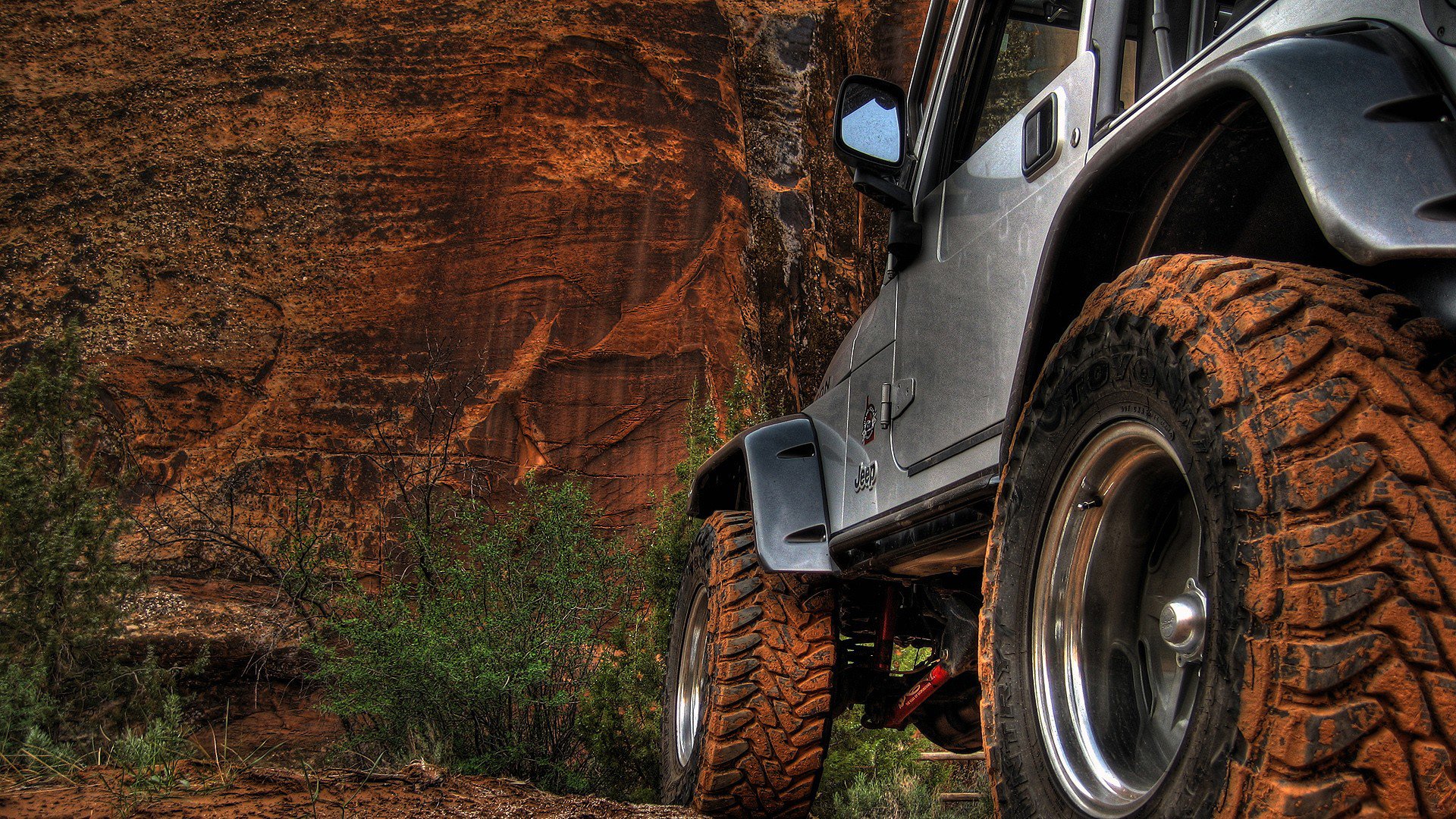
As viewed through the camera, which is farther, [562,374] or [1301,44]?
[562,374]

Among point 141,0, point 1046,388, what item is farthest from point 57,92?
point 1046,388

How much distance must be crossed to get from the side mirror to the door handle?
60 cm

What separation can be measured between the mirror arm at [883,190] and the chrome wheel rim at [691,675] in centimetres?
171

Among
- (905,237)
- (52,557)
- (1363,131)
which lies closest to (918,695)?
(905,237)

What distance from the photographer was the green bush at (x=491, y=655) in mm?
4391

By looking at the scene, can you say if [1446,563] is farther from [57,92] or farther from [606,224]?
[57,92]

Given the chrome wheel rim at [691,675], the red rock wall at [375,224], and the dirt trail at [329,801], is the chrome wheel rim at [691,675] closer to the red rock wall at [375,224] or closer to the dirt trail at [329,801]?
the dirt trail at [329,801]

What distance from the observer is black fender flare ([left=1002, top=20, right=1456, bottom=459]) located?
111 cm

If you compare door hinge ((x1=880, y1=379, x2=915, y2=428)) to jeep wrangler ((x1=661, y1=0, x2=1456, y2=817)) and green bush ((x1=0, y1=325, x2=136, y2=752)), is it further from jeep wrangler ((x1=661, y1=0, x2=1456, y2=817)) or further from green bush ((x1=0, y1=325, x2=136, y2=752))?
green bush ((x1=0, y1=325, x2=136, y2=752))

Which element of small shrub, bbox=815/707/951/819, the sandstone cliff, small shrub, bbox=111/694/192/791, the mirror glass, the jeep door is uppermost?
the sandstone cliff

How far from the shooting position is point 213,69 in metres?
8.95

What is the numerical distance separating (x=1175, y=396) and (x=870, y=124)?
1711 mm

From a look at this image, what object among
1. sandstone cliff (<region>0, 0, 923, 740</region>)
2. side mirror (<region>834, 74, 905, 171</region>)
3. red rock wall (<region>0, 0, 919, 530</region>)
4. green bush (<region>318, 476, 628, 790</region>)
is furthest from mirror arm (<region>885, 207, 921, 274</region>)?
red rock wall (<region>0, 0, 919, 530</region>)

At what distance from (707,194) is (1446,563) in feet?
29.0
